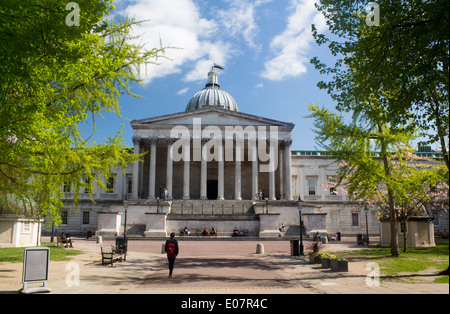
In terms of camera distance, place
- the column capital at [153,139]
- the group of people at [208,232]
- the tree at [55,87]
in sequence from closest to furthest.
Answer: the tree at [55,87], the group of people at [208,232], the column capital at [153,139]

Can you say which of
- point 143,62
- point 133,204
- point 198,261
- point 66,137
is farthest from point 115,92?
point 133,204

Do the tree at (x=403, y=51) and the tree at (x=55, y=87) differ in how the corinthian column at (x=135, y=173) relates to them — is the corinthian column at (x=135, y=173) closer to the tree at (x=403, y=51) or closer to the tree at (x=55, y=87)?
the tree at (x=55, y=87)

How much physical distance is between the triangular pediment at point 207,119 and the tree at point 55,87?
37658mm

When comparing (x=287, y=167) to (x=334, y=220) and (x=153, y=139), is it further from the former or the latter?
(x=153, y=139)

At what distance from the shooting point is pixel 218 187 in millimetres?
50375

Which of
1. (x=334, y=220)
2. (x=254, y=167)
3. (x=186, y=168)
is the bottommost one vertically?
(x=334, y=220)

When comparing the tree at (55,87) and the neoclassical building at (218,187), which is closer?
the tree at (55,87)

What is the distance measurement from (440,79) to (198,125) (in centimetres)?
4196

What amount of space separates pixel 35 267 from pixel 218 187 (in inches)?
1600

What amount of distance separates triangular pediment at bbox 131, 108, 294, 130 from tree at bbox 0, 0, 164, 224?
124ft

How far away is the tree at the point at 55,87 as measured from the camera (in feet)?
30.6

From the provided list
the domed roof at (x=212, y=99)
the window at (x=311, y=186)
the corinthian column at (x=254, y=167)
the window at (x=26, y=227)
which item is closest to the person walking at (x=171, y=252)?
the window at (x=26, y=227)

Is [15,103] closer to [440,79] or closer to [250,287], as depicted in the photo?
[250,287]

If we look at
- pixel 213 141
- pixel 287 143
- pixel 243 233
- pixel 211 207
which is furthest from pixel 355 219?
pixel 243 233
